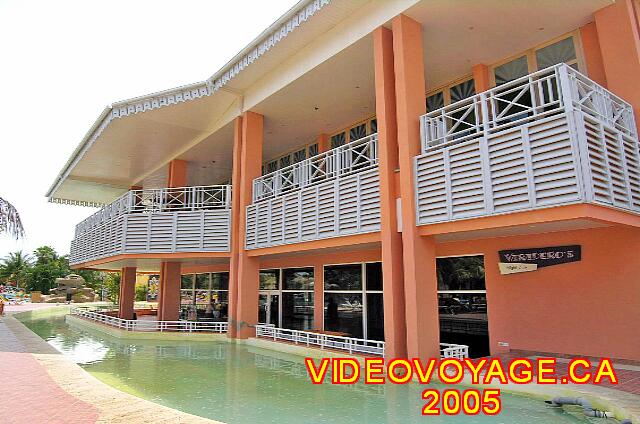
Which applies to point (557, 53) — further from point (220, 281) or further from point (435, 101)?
point (220, 281)

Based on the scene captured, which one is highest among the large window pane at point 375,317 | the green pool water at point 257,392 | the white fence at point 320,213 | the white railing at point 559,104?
the white railing at point 559,104

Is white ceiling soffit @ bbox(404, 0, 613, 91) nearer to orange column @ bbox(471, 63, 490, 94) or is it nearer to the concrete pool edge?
orange column @ bbox(471, 63, 490, 94)

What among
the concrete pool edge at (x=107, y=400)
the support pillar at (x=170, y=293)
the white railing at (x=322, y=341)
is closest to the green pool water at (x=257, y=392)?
the concrete pool edge at (x=107, y=400)

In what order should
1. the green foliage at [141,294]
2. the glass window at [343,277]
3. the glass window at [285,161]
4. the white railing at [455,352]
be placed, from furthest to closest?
the green foliage at [141,294] → the glass window at [285,161] → the glass window at [343,277] → the white railing at [455,352]

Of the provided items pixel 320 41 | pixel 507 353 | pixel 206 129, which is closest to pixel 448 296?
pixel 507 353

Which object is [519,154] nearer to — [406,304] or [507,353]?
[406,304]

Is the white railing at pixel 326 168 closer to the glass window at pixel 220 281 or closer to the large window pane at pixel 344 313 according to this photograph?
the large window pane at pixel 344 313

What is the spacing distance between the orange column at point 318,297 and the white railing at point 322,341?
6.05 ft

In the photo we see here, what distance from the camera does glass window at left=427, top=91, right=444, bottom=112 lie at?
39.0ft

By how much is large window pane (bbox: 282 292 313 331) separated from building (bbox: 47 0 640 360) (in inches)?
3.0

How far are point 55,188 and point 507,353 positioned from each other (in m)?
22.9

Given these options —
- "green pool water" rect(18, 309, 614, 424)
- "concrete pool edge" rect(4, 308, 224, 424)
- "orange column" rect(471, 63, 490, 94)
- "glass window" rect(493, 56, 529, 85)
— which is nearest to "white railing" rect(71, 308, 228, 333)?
"green pool water" rect(18, 309, 614, 424)

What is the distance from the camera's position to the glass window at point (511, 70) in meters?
10.1

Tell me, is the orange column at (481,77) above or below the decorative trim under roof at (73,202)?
below
